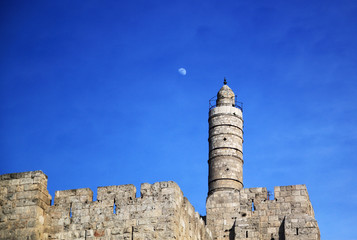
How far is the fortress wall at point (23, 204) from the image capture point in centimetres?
1480

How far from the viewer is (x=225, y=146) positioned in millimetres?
23312

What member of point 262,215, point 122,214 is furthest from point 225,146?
point 122,214

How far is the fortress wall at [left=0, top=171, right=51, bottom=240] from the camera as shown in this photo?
1480 cm

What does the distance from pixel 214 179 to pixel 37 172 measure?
9.11 m

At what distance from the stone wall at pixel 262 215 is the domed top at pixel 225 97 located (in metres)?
6.05

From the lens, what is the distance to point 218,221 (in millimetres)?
19375

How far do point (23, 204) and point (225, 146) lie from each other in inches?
400

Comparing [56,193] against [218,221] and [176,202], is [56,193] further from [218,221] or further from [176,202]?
[218,221]

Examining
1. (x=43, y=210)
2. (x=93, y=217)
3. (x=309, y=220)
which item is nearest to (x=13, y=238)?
(x=43, y=210)

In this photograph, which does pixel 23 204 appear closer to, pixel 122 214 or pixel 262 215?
pixel 122 214

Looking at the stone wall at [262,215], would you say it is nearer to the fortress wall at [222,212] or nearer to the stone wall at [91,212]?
the fortress wall at [222,212]

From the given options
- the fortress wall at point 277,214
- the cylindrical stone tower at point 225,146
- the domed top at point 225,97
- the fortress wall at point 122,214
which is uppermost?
the domed top at point 225,97

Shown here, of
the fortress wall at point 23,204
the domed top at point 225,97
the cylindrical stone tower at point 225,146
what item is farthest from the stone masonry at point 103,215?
the domed top at point 225,97

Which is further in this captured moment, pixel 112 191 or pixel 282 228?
pixel 282 228
